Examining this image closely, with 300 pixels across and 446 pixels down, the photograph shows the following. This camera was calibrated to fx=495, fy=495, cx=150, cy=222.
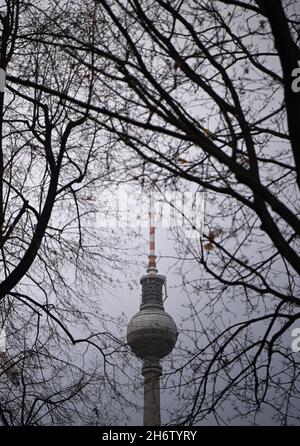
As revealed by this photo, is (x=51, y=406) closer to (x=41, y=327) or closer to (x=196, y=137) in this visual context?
(x=41, y=327)

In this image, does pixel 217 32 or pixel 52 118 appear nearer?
pixel 217 32

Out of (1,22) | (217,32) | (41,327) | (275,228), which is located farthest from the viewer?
(41,327)

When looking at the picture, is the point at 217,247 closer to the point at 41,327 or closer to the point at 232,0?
the point at 232,0

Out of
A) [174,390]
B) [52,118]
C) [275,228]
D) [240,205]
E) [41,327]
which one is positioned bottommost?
[174,390]

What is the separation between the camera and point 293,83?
11.4 feet

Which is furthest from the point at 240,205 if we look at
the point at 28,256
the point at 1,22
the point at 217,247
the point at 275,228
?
the point at 1,22

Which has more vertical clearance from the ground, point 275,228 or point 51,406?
point 275,228

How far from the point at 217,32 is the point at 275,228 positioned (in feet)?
7.83

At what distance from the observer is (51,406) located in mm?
6199

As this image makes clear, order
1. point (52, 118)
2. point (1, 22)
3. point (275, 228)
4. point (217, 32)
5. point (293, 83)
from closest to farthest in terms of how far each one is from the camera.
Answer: point (293, 83) < point (275, 228) < point (217, 32) < point (52, 118) < point (1, 22)
